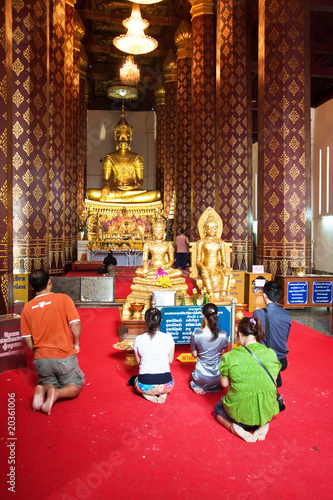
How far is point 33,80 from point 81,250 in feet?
21.4

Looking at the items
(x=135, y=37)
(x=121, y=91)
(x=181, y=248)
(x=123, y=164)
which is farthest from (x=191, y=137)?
(x=121, y=91)

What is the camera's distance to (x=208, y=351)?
3.75 meters

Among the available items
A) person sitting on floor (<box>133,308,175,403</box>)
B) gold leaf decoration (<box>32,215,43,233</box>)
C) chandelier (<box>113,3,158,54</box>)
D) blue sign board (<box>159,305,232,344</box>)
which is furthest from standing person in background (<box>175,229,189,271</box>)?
person sitting on floor (<box>133,308,175,403</box>)

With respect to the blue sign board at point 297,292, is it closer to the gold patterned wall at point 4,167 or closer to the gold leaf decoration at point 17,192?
the gold patterned wall at point 4,167

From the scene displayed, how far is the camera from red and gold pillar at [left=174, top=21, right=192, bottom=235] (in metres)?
14.8

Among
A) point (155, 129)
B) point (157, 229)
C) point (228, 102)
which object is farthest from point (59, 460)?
point (155, 129)

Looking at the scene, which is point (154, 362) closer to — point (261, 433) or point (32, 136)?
point (261, 433)

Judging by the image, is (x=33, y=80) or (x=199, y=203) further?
(x=199, y=203)

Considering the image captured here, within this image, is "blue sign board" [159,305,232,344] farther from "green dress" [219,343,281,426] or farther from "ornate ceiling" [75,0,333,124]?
"ornate ceiling" [75,0,333,124]

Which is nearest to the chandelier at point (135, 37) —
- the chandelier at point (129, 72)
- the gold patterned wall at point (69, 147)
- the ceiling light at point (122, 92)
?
the gold patterned wall at point (69, 147)

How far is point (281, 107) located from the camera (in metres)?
8.11

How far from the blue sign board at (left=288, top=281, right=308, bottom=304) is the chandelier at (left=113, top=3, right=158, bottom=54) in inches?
306

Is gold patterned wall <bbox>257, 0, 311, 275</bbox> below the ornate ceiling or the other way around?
below

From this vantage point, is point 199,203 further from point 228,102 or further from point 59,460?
point 59,460
